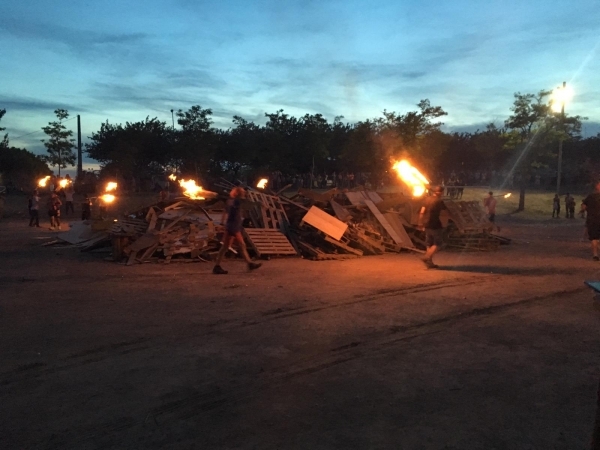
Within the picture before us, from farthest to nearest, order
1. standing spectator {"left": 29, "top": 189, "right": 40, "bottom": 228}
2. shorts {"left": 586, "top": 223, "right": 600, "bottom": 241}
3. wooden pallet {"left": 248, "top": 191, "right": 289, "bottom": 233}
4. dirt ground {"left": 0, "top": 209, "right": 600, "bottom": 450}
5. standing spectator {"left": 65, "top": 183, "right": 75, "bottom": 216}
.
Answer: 1. standing spectator {"left": 65, "top": 183, "right": 75, "bottom": 216}
2. standing spectator {"left": 29, "top": 189, "right": 40, "bottom": 228}
3. wooden pallet {"left": 248, "top": 191, "right": 289, "bottom": 233}
4. shorts {"left": 586, "top": 223, "right": 600, "bottom": 241}
5. dirt ground {"left": 0, "top": 209, "right": 600, "bottom": 450}

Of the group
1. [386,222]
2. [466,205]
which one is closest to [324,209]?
[386,222]

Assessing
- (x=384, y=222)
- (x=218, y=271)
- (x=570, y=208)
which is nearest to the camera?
(x=218, y=271)

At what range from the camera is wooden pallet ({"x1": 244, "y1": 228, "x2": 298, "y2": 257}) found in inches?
510

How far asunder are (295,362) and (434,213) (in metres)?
7.07

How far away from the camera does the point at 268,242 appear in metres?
13.2

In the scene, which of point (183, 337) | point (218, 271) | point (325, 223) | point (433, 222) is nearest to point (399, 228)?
point (325, 223)

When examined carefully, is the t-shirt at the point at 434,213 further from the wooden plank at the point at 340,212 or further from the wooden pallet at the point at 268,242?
the wooden pallet at the point at 268,242

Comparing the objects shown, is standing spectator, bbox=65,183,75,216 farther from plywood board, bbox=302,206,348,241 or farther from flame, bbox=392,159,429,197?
flame, bbox=392,159,429,197

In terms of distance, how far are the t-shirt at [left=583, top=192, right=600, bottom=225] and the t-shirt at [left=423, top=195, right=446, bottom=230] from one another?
3993mm

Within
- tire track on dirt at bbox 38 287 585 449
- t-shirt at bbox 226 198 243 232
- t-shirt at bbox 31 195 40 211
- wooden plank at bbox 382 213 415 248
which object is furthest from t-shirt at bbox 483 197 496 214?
t-shirt at bbox 31 195 40 211

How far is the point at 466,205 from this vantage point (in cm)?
1639

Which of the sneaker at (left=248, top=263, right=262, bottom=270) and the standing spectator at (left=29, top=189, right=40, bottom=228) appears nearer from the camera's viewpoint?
the sneaker at (left=248, top=263, right=262, bottom=270)

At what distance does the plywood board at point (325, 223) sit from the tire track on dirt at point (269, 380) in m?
6.29

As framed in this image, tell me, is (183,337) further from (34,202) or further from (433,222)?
(34,202)
